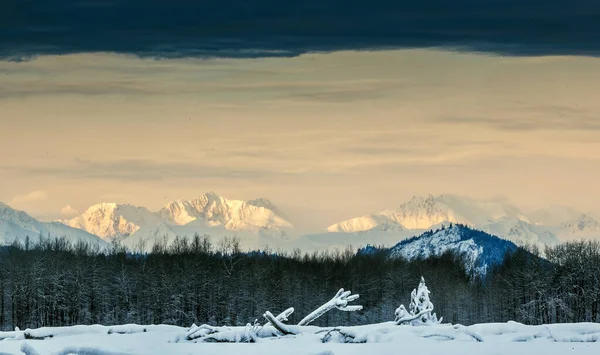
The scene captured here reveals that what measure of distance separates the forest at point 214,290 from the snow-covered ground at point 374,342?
80920mm

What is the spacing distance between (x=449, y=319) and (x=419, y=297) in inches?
4415

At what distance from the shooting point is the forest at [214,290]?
147 meters

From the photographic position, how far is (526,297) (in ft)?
534

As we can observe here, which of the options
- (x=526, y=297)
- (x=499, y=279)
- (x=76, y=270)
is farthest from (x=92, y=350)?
(x=499, y=279)

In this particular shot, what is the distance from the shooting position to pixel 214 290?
151375mm

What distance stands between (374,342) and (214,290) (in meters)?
98.6

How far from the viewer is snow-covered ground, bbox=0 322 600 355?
51.8 m

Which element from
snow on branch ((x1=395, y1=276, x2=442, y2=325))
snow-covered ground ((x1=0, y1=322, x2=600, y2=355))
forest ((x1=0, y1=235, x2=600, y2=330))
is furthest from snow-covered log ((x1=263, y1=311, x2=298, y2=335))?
forest ((x1=0, y1=235, x2=600, y2=330))

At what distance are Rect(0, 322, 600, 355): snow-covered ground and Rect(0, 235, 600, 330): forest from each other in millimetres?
80920

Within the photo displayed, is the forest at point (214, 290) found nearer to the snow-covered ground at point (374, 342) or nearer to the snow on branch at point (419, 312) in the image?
the snow on branch at point (419, 312)

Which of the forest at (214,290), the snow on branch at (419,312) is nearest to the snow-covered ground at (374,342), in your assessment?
the snow on branch at (419,312)

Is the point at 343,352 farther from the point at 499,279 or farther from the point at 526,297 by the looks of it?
the point at 499,279

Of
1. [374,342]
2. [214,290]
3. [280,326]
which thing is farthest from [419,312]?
[214,290]

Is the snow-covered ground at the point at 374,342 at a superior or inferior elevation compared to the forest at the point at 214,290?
inferior
